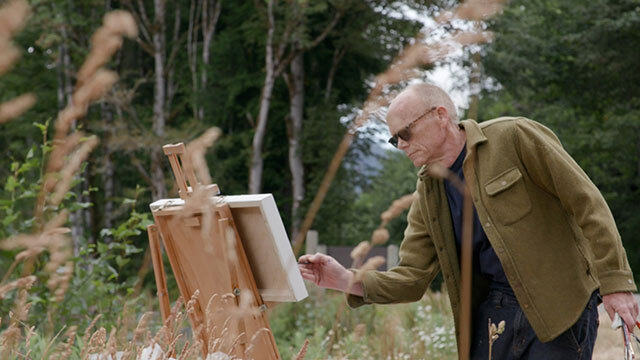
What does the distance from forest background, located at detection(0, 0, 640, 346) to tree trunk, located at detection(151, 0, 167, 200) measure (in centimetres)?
4

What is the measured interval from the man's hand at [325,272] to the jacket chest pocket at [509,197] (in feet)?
2.01

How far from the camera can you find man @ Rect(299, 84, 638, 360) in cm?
247

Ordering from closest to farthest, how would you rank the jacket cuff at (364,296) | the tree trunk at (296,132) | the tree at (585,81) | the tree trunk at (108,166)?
the jacket cuff at (364,296)
the tree trunk at (108,166)
the tree trunk at (296,132)
the tree at (585,81)

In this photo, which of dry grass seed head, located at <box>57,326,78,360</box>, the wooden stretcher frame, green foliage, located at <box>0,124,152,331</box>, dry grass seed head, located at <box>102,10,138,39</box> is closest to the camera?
dry grass seed head, located at <box>102,10,138,39</box>

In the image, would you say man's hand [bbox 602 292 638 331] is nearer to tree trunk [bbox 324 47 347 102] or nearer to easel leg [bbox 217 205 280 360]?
easel leg [bbox 217 205 280 360]

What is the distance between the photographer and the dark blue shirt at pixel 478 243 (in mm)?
2668

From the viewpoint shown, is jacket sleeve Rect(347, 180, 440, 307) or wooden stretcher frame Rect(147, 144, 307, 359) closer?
wooden stretcher frame Rect(147, 144, 307, 359)

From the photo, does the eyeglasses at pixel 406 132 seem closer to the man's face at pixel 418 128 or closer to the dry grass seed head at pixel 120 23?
the man's face at pixel 418 128

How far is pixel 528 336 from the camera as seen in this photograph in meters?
2.56

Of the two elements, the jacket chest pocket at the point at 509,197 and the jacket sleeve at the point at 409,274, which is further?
the jacket sleeve at the point at 409,274

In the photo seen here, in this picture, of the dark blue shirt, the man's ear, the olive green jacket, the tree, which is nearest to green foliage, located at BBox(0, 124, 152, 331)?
the dark blue shirt

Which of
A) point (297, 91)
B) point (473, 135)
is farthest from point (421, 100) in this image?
point (297, 91)

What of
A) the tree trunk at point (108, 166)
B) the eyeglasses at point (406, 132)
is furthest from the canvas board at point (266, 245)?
the tree trunk at point (108, 166)

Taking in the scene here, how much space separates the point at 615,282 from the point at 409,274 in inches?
36.7
